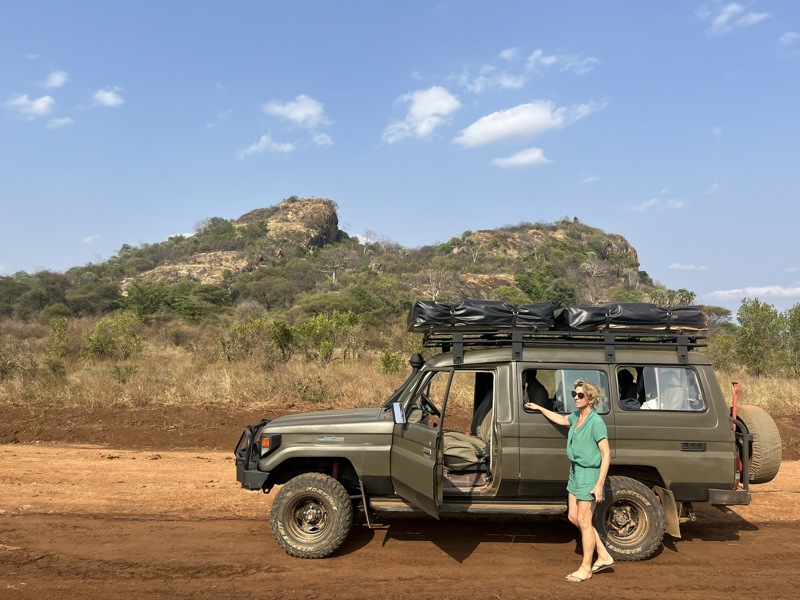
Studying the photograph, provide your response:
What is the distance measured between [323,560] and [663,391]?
3760 millimetres

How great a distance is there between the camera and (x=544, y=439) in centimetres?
548

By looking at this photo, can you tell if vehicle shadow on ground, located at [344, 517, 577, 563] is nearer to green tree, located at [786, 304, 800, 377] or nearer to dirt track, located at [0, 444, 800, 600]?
dirt track, located at [0, 444, 800, 600]

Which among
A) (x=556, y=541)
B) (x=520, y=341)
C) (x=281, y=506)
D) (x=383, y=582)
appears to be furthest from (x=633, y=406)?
(x=281, y=506)

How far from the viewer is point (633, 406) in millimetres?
5625

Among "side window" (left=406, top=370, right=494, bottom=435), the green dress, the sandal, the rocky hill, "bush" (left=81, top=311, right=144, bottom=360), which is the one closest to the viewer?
the green dress

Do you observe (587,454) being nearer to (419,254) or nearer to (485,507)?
(485,507)

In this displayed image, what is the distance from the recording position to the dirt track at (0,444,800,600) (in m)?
4.83

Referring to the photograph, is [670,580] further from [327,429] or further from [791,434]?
[791,434]

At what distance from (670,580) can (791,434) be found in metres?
8.44

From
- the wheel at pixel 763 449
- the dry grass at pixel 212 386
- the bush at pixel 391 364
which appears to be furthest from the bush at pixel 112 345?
the wheel at pixel 763 449

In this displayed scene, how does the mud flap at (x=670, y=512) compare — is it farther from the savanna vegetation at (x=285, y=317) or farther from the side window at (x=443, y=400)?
the savanna vegetation at (x=285, y=317)

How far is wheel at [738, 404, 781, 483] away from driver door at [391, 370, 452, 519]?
3166 millimetres

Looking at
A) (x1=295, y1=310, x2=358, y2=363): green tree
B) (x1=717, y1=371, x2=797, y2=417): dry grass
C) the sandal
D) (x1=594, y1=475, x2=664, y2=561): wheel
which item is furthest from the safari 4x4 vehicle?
(x1=295, y1=310, x2=358, y2=363): green tree

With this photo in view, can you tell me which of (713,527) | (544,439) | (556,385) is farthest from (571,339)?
(713,527)
